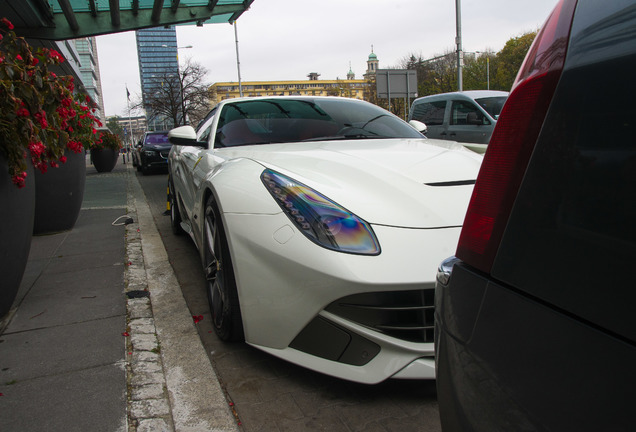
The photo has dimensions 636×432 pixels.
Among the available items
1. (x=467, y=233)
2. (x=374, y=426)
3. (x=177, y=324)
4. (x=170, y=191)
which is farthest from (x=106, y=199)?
(x=467, y=233)

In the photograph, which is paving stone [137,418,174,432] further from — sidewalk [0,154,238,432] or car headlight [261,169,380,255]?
car headlight [261,169,380,255]

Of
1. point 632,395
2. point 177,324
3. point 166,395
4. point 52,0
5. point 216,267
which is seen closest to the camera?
point 632,395

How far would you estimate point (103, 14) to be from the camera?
38.0 ft

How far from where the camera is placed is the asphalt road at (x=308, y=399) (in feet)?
6.57

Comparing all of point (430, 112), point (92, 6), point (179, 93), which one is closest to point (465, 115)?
point (430, 112)

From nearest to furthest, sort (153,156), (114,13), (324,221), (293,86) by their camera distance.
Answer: (324,221), (114,13), (153,156), (293,86)

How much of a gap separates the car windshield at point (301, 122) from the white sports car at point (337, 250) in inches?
25.0

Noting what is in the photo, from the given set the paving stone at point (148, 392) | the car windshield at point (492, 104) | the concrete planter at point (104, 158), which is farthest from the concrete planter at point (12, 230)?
the concrete planter at point (104, 158)

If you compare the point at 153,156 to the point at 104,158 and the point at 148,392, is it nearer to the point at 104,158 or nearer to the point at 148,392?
the point at 104,158

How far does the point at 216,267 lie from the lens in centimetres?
279

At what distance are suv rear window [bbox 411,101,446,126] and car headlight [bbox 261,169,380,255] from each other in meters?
10.6

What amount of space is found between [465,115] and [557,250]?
11.3 metres

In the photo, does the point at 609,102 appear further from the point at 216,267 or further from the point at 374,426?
the point at 216,267

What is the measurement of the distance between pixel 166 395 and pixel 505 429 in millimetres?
1748
